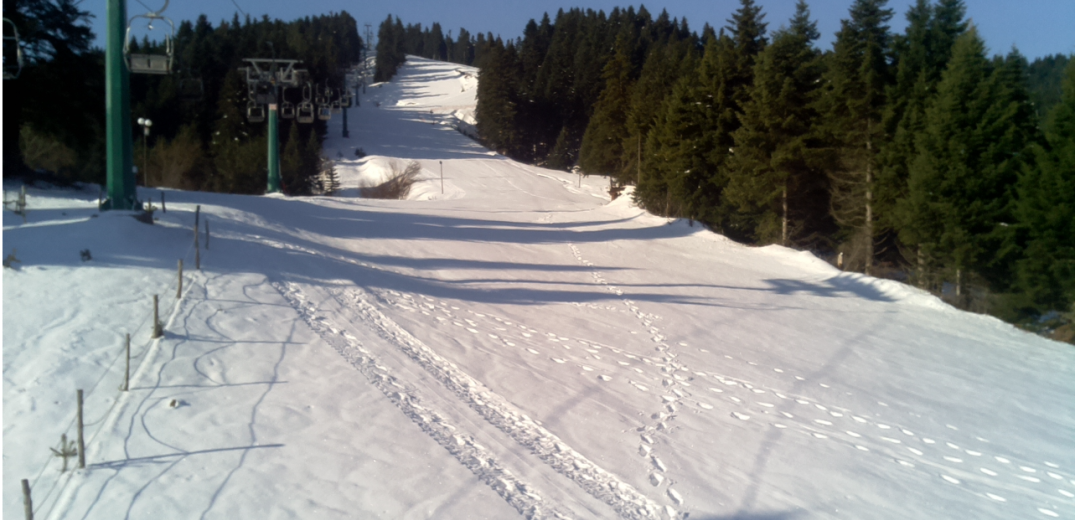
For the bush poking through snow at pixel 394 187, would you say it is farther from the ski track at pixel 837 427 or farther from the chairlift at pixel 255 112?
the ski track at pixel 837 427

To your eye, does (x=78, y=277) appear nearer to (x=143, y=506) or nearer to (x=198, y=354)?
(x=198, y=354)

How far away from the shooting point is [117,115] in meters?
13.8

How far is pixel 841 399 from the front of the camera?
1058cm

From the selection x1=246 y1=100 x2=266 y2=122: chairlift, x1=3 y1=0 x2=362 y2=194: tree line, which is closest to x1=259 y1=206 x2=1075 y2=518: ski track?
x1=3 y1=0 x2=362 y2=194: tree line

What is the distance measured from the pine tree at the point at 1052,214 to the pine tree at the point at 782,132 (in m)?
8.60

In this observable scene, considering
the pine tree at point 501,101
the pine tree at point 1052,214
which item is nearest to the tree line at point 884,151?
the pine tree at point 1052,214

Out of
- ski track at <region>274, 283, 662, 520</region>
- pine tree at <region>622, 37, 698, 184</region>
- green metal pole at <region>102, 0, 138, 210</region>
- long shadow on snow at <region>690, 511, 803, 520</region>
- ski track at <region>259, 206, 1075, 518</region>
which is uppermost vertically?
pine tree at <region>622, 37, 698, 184</region>

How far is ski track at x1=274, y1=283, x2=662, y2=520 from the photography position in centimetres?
627

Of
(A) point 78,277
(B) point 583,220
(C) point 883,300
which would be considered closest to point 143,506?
(A) point 78,277

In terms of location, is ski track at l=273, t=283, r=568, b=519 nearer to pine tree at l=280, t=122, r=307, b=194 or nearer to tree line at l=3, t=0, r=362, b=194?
tree line at l=3, t=0, r=362, b=194

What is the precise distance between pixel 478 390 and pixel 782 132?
23.6 m

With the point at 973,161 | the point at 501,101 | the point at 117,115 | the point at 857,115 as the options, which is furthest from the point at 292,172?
the point at 501,101

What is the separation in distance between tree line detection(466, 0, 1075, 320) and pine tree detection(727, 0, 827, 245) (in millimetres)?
64

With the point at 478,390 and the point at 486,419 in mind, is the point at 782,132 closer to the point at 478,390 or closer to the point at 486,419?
the point at 478,390
